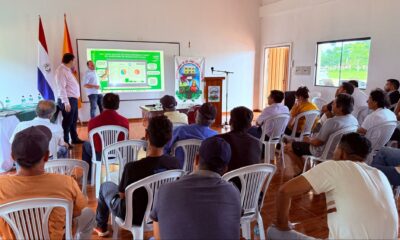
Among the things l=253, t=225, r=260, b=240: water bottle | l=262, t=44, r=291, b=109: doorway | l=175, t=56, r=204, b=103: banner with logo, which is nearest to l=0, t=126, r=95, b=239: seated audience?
l=253, t=225, r=260, b=240: water bottle

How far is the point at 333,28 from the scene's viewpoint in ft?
20.7

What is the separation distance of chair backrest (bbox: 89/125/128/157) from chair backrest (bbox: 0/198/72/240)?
63.6 inches

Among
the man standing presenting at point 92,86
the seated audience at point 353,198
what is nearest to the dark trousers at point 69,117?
the man standing presenting at point 92,86

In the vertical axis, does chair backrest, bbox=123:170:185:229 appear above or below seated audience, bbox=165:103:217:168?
below

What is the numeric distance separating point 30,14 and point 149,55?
2581 mm

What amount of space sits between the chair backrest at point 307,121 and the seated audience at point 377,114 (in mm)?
820

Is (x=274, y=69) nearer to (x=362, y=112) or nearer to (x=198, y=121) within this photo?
(x=362, y=112)

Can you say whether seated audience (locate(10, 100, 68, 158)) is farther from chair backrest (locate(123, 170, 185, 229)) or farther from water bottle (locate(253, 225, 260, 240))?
water bottle (locate(253, 225, 260, 240))

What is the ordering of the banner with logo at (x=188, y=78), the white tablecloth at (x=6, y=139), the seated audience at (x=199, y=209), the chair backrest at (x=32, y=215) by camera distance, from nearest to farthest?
the seated audience at (x=199, y=209) → the chair backrest at (x=32, y=215) → the white tablecloth at (x=6, y=139) → the banner with logo at (x=188, y=78)

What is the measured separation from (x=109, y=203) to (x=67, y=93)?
3.23 m

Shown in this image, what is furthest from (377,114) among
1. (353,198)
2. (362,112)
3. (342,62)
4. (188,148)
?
(342,62)

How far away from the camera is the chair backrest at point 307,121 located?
A: 388 cm

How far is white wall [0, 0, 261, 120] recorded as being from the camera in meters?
5.86

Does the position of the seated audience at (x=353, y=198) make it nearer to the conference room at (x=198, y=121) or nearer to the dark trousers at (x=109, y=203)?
the conference room at (x=198, y=121)
